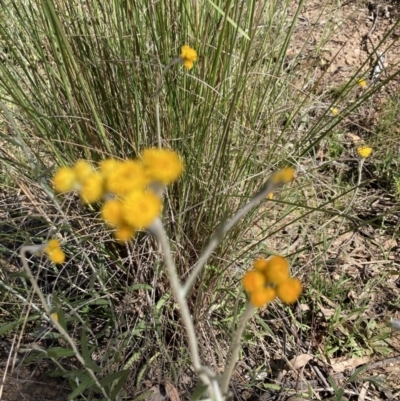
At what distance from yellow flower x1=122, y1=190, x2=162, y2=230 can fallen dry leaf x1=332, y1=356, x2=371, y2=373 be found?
971mm

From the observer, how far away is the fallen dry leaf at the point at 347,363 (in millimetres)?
1151

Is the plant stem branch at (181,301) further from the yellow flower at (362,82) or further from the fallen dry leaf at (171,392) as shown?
the yellow flower at (362,82)

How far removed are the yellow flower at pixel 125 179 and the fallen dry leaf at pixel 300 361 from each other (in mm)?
891

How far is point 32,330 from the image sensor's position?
1.11 m

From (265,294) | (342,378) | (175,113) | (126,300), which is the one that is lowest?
(342,378)

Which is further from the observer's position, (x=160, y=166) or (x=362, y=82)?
(x=362, y=82)

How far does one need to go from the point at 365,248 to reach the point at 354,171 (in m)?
0.30

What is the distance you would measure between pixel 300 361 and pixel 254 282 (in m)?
0.81

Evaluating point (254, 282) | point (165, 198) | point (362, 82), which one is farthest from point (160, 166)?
point (362, 82)

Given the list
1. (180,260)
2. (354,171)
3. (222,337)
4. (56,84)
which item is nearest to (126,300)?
(180,260)

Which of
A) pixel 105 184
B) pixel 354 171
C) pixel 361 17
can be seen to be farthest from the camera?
pixel 361 17

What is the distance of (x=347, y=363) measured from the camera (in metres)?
1.17

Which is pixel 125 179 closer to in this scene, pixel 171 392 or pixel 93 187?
pixel 93 187

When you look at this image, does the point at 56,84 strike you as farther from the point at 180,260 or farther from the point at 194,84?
the point at 180,260
